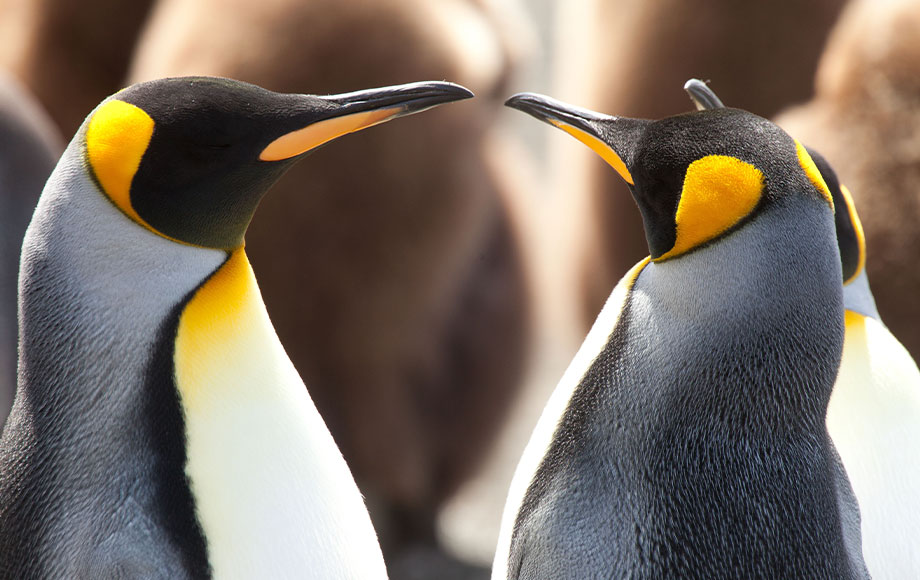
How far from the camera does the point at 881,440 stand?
89 cm

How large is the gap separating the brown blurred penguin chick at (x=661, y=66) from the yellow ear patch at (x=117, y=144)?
3.15ft

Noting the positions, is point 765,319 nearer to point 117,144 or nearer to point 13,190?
point 117,144

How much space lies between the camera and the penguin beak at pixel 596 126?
0.70 metres

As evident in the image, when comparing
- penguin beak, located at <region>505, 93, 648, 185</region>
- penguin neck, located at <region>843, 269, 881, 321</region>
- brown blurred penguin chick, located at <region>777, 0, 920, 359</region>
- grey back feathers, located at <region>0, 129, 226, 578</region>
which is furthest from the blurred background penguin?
penguin beak, located at <region>505, 93, 648, 185</region>

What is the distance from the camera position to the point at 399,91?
71cm

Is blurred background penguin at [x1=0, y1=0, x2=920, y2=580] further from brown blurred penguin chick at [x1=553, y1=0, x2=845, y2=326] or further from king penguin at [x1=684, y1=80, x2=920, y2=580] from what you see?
king penguin at [x1=684, y1=80, x2=920, y2=580]

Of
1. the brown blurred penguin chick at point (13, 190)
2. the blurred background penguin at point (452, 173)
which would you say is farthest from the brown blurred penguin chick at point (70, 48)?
the brown blurred penguin chick at point (13, 190)

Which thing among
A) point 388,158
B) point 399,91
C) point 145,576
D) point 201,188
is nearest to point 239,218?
point 201,188

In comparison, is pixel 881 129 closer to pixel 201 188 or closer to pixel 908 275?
pixel 908 275

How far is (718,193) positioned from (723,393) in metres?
0.13

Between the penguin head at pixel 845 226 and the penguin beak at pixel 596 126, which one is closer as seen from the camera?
the penguin beak at pixel 596 126

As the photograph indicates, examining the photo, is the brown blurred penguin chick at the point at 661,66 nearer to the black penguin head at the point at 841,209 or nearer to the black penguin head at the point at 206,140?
the black penguin head at the point at 841,209

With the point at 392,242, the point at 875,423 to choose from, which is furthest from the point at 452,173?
the point at 875,423

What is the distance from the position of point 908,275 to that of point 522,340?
0.63m
